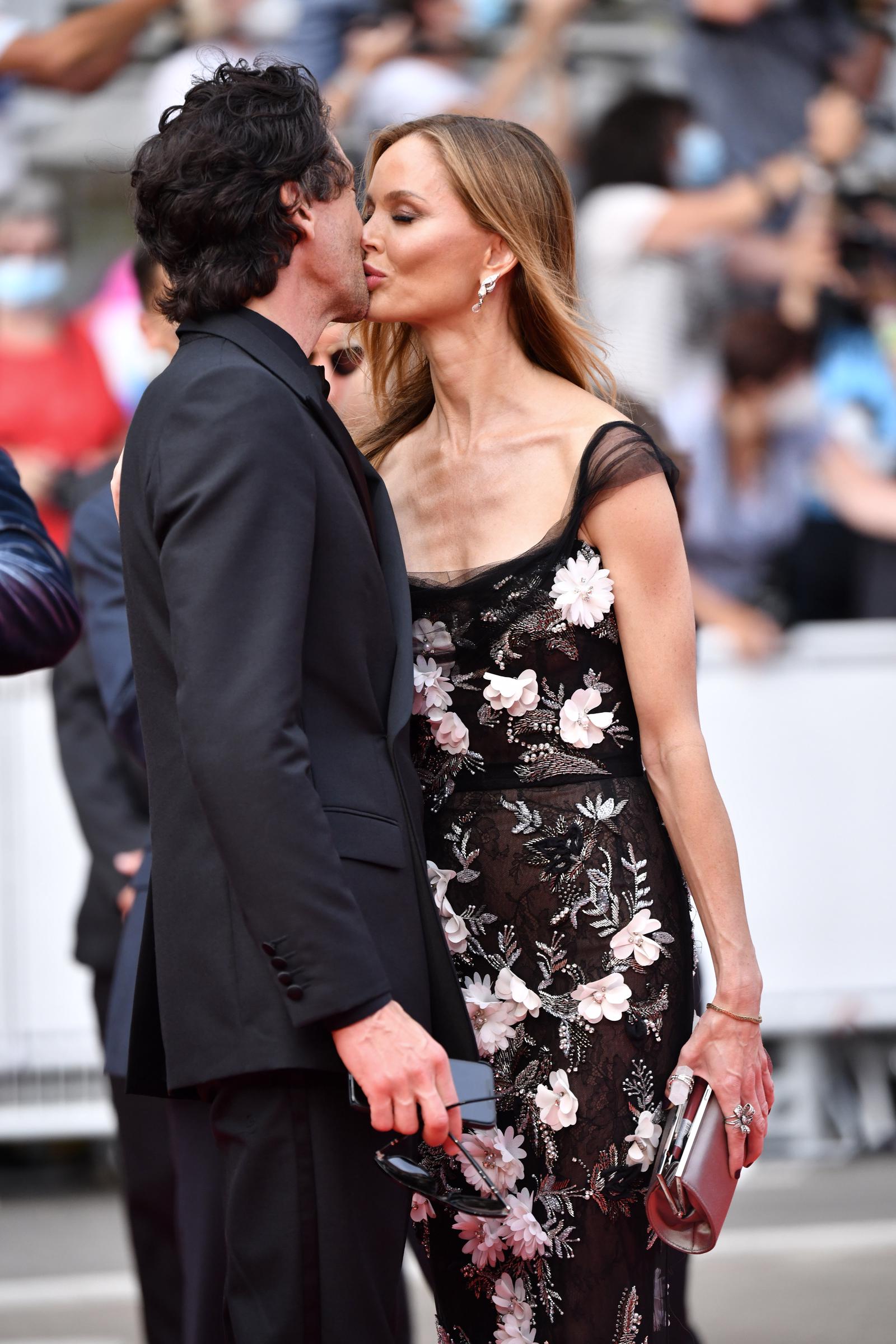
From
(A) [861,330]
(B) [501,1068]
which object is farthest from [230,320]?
(A) [861,330]

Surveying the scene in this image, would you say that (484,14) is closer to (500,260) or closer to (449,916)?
(500,260)

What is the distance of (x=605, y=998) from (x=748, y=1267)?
2.20 m

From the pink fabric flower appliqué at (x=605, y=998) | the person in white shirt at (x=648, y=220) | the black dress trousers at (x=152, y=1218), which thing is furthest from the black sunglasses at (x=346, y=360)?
the person in white shirt at (x=648, y=220)

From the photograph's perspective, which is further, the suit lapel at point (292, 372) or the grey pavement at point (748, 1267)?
the grey pavement at point (748, 1267)

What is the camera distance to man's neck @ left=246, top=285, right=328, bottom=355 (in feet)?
6.00

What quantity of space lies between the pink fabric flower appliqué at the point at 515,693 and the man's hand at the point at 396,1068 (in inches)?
20.4

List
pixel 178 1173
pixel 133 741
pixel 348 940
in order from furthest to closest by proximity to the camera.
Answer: pixel 133 741, pixel 178 1173, pixel 348 940

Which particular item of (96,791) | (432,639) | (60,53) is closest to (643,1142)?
(432,639)

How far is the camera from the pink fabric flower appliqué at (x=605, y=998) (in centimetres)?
202

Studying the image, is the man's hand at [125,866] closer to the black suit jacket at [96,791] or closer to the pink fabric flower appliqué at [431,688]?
the black suit jacket at [96,791]

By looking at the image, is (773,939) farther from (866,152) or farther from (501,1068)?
(501,1068)

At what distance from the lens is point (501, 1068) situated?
6.80 ft

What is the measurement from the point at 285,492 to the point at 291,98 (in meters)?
0.50

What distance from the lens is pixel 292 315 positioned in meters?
1.85
